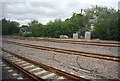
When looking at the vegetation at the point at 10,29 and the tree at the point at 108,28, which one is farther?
the vegetation at the point at 10,29

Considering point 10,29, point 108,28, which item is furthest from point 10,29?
point 108,28

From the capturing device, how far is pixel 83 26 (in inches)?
1185

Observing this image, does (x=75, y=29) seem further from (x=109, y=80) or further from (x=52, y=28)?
(x=109, y=80)

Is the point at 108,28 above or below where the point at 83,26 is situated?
below

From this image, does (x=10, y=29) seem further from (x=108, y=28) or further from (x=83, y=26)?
(x=108, y=28)

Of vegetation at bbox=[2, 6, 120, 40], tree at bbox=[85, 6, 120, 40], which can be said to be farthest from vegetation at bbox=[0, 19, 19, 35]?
tree at bbox=[85, 6, 120, 40]

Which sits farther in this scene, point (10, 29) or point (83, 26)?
point (10, 29)

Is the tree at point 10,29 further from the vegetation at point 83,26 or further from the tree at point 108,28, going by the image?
the tree at point 108,28

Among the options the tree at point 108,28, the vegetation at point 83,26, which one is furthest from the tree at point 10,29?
the tree at point 108,28

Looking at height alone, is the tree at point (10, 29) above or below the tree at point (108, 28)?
above

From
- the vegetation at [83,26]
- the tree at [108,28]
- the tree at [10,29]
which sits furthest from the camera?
the tree at [10,29]

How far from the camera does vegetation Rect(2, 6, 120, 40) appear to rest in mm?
18328

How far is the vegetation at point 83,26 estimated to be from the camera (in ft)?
60.1

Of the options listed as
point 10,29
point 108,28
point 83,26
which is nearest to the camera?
point 108,28
